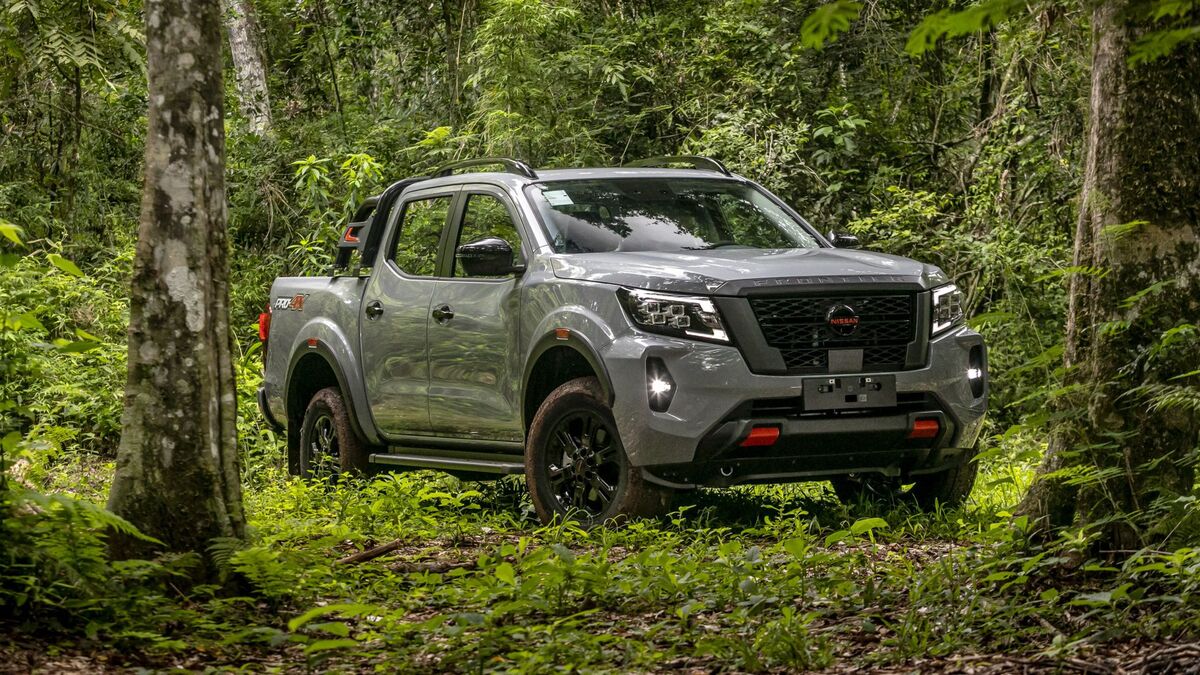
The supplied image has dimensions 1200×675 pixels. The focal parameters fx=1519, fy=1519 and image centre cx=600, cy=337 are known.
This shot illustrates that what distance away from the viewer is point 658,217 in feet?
28.5

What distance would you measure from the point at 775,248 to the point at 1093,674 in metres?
4.47

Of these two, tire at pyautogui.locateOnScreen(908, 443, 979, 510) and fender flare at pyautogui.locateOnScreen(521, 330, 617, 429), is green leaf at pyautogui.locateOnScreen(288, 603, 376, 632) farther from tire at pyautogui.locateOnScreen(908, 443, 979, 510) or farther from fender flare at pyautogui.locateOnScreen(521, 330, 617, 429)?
tire at pyautogui.locateOnScreen(908, 443, 979, 510)

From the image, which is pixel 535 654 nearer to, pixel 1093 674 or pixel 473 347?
pixel 1093 674

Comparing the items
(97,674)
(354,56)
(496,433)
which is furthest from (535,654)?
(354,56)

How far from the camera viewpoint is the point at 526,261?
848 cm

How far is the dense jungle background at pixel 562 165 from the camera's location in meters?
5.20

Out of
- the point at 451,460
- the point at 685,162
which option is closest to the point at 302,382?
the point at 451,460

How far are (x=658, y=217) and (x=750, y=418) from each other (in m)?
1.80

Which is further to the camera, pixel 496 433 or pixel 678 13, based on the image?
pixel 678 13

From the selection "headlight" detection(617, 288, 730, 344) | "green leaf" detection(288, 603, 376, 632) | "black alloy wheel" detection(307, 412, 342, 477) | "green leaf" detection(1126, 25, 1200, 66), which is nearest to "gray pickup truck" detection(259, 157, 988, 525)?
"headlight" detection(617, 288, 730, 344)

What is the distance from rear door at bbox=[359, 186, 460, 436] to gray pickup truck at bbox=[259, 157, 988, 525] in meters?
0.02

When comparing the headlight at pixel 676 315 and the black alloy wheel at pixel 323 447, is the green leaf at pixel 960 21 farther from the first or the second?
the black alloy wheel at pixel 323 447

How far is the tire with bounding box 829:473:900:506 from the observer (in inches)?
335

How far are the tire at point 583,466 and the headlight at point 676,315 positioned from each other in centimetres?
47
